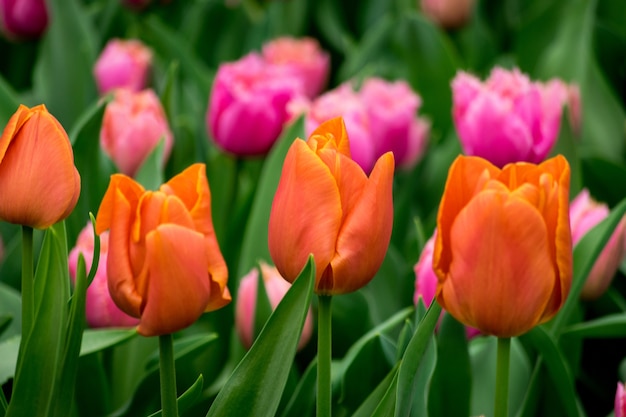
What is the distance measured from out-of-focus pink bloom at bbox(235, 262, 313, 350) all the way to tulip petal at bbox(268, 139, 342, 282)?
1.02 feet

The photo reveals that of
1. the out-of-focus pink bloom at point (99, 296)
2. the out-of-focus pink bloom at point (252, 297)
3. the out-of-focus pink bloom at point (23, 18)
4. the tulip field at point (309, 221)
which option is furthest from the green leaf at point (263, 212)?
the out-of-focus pink bloom at point (23, 18)

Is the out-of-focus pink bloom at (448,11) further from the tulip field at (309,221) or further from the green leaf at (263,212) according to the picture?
the green leaf at (263,212)

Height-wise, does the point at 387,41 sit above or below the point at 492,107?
below

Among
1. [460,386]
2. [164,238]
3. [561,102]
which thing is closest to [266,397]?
[164,238]

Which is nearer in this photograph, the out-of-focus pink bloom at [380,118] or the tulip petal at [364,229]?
the tulip petal at [364,229]

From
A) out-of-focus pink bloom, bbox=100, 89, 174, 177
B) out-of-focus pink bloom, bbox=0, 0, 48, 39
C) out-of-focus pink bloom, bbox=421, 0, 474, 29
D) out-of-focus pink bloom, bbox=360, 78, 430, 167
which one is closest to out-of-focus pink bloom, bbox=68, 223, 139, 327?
out-of-focus pink bloom, bbox=100, 89, 174, 177

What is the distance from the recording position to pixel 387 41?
1874 millimetres

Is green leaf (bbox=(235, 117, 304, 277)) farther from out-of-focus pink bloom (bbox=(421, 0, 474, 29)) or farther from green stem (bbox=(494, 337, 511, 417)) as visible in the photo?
out-of-focus pink bloom (bbox=(421, 0, 474, 29))

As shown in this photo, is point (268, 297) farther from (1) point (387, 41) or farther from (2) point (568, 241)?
(1) point (387, 41)

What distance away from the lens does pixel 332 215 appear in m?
0.63

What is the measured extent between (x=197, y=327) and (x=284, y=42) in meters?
0.73

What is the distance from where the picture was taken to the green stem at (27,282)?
66 centimetres

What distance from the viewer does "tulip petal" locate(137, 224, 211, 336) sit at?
2.02ft

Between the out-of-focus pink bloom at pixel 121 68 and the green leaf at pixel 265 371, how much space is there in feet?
2.95
